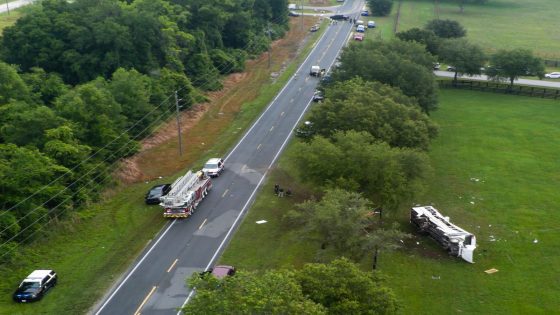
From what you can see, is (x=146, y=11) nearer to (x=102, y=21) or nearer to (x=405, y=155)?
(x=102, y=21)

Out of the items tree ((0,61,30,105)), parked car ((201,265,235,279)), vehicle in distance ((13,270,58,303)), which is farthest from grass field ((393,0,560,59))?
vehicle in distance ((13,270,58,303))

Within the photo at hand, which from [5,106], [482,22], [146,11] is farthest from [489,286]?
[482,22]

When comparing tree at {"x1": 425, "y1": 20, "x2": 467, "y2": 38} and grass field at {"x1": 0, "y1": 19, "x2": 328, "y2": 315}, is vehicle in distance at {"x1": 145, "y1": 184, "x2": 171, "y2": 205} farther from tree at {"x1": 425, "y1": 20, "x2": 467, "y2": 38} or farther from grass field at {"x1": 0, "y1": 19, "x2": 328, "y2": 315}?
tree at {"x1": 425, "y1": 20, "x2": 467, "y2": 38}

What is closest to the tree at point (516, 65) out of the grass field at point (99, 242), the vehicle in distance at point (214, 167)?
the grass field at point (99, 242)

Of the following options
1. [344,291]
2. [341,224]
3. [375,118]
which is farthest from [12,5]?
[344,291]

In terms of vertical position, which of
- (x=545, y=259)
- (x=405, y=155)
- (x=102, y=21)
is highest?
(x=102, y=21)
